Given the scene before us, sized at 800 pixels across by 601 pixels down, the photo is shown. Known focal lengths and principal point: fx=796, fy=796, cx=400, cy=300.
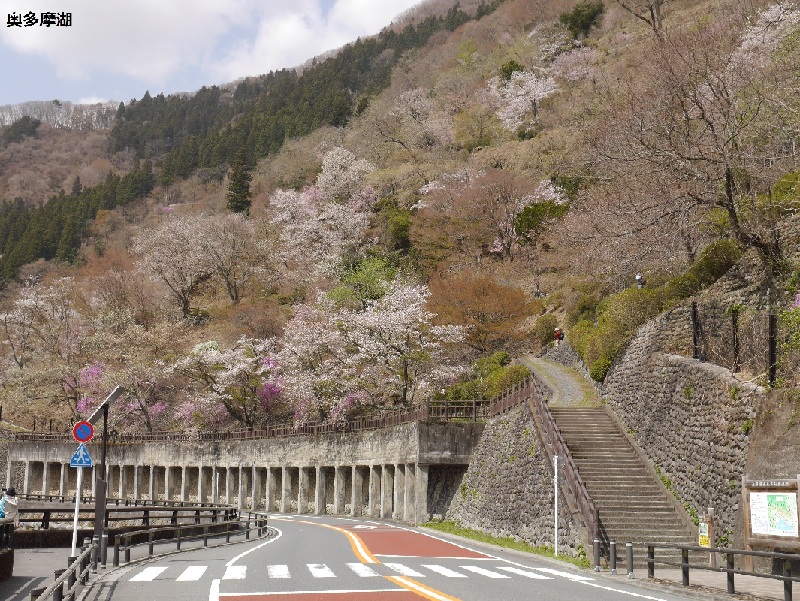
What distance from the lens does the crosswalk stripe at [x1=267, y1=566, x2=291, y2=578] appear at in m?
15.9

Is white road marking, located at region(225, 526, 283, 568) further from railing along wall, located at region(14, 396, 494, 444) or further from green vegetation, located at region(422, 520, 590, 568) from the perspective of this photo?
railing along wall, located at region(14, 396, 494, 444)

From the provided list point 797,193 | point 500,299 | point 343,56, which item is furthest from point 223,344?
point 343,56

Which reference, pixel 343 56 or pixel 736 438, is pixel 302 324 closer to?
pixel 736 438

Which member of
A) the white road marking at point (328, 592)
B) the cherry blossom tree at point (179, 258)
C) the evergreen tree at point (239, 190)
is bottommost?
the white road marking at point (328, 592)

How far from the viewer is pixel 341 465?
47.0m

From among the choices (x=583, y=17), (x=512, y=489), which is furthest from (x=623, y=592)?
(x=583, y=17)

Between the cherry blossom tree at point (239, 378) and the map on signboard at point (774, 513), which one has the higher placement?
the cherry blossom tree at point (239, 378)

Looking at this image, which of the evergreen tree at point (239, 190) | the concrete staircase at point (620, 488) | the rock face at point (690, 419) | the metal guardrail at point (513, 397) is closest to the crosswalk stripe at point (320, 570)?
the concrete staircase at point (620, 488)

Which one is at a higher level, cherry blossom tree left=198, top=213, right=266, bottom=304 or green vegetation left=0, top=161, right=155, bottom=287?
green vegetation left=0, top=161, right=155, bottom=287

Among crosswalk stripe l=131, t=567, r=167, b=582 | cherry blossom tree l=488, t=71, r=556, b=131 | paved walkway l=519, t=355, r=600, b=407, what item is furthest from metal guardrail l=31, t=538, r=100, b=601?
cherry blossom tree l=488, t=71, r=556, b=131

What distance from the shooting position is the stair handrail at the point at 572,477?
2012cm

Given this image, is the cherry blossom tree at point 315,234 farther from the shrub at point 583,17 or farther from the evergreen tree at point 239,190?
the shrub at point 583,17

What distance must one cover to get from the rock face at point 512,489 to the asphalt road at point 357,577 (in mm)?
1916

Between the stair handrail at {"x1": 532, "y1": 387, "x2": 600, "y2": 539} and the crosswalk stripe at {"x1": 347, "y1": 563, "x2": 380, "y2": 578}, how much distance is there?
5.68 m
